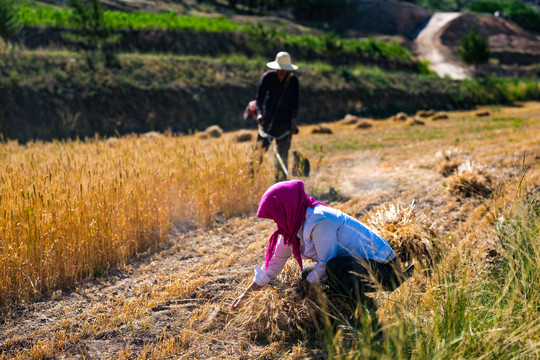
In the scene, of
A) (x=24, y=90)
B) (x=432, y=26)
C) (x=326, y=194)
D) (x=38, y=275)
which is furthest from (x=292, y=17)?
(x=38, y=275)

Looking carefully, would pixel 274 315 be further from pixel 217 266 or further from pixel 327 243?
pixel 217 266

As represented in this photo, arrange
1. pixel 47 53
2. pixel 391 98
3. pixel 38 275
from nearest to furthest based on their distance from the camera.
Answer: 1. pixel 38 275
2. pixel 47 53
3. pixel 391 98

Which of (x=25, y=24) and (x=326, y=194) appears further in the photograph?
(x=25, y=24)

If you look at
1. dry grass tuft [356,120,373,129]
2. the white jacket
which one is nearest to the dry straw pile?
the white jacket

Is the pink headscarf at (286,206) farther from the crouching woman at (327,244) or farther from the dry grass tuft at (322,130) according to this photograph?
the dry grass tuft at (322,130)

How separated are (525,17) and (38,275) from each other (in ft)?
198

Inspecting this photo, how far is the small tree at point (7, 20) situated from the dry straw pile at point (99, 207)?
11.5m

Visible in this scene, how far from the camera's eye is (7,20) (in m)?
15.6

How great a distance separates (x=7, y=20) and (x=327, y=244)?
54.6ft

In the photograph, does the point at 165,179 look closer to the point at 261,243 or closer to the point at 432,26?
the point at 261,243

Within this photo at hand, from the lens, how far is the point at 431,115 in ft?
59.7

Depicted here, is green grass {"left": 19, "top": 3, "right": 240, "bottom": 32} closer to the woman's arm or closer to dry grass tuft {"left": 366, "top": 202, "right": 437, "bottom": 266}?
dry grass tuft {"left": 366, "top": 202, "right": 437, "bottom": 266}

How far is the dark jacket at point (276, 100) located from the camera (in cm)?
647

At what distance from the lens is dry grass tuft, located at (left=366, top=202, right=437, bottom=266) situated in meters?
4.09
